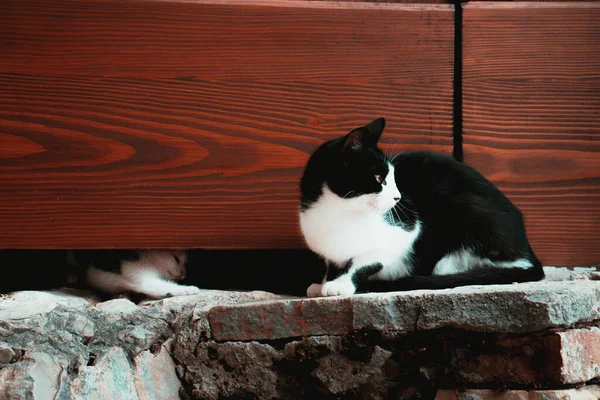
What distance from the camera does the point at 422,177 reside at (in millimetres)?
2008

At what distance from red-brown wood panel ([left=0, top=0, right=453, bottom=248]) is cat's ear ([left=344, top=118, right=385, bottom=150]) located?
0.39 m

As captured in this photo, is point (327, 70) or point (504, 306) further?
point (327, 70)

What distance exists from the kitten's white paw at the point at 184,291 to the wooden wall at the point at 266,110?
16 cm

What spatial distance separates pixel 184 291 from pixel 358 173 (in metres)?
0.84

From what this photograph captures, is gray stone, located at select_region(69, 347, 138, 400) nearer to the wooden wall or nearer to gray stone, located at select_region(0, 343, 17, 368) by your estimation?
gray stone, located at select_region(0, 343, 17, 368)

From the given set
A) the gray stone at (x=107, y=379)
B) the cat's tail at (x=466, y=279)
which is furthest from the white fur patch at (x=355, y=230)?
the gray stone at (x=107, y=379)

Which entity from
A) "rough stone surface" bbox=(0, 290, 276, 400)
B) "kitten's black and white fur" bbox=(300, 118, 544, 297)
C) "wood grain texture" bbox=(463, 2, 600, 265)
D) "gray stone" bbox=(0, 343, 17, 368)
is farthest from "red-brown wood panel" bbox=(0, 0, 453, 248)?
"gray stone" bbox=(0, 343, 17, 368)

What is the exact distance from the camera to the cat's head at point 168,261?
7.72 feet

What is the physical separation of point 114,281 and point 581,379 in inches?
65.5

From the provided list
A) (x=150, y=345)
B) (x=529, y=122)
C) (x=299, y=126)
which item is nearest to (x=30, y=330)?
(x=150, y=345)

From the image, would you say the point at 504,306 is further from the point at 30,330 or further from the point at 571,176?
the point at 30,330

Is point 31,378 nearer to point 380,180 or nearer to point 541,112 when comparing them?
point 380,180

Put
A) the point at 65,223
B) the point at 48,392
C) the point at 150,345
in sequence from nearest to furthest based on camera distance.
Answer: the point at 48,392 < the point at 150,345 < the point at 65,223

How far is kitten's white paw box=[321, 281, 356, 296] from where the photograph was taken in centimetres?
177
